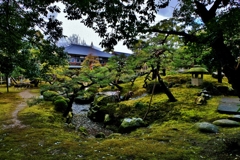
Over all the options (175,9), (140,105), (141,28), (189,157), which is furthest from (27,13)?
(140,105)

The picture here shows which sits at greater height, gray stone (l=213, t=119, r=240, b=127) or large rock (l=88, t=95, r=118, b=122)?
gray stone (l=213, t=119, r=240, b=127)

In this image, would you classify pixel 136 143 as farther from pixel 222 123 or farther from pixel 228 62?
pixel 222 123

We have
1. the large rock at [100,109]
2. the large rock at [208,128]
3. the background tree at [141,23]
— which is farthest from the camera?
the large rock at [100,109]

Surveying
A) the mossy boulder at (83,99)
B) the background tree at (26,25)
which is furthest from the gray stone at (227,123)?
the mossy boulder at (83,99)

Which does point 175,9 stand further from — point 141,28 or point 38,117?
point 38,117

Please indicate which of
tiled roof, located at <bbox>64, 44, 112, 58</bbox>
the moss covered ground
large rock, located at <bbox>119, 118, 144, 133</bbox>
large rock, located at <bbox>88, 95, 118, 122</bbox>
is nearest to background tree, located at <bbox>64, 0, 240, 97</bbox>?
the moss covered ground

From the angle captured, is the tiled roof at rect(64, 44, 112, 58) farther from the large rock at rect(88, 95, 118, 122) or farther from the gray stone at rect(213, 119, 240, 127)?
the gray stone at rect(213, 119, 240, 127)

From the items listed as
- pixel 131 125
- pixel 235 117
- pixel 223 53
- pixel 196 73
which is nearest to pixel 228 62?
pixel 223 53

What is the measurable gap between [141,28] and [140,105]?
6538 mm

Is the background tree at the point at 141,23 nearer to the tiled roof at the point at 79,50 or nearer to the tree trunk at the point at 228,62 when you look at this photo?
the tree trunk at the point at 228,62

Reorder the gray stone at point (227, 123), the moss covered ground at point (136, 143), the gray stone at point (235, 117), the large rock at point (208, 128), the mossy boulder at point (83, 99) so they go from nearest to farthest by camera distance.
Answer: the moss covered ground at point (136, 143) → the large rock at point (208, 128) → the gray stone at point (227, 123) → the gray stone at point (235, 117) → the mossy boulder at point (83, 99)

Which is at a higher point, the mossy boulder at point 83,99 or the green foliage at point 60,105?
the green foliage at point 60,105

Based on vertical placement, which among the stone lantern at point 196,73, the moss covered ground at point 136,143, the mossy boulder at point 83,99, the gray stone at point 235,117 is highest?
the stone lantern at point 196,73

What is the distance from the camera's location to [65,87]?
27.0ft
